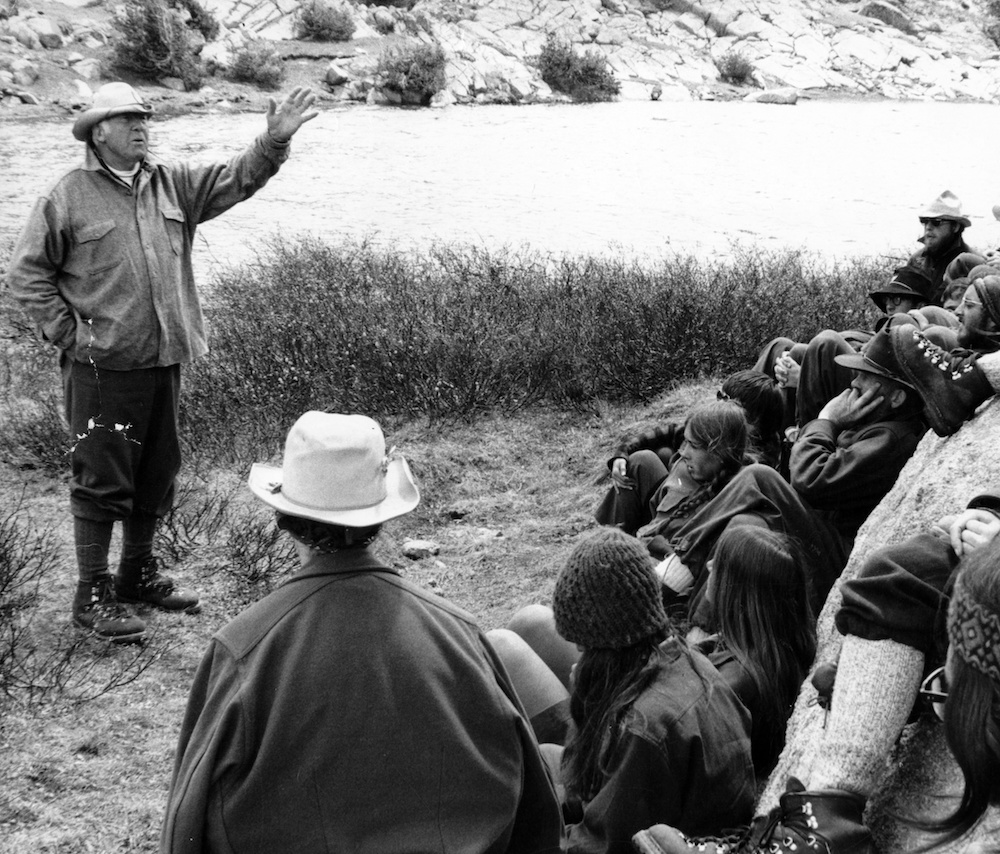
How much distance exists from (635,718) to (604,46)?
143ft

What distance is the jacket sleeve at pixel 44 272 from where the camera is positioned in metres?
3.86

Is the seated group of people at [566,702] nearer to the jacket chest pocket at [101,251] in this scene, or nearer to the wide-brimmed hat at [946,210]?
the jacket chest pocket at [101,251]

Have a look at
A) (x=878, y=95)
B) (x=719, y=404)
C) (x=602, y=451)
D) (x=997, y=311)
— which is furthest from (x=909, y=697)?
(x=878, y=95)

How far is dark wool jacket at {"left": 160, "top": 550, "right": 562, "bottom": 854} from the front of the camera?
1.91 meters

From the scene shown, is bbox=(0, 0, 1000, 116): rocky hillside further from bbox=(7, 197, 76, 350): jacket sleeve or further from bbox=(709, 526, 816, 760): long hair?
bbox=(709, 526, 816, 760): long hair

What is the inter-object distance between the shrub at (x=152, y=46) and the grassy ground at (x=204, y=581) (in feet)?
72.2

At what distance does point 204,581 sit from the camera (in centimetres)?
483

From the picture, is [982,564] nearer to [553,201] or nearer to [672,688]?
[672,688]

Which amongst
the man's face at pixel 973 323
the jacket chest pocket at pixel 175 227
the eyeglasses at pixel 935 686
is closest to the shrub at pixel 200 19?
the jacket chest pocket at pixel 175 227

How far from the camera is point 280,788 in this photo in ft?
6.31

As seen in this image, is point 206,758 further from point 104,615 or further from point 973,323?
point 973,323

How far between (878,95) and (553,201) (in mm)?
29082

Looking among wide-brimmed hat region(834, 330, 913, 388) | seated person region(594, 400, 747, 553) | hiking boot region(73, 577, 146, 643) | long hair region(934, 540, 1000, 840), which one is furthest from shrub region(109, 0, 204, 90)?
long hair region(934, 540, 1000, 840)

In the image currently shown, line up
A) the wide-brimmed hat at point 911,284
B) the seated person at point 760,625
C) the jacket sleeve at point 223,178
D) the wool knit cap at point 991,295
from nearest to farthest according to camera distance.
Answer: the seated person at point 760,625, the wool knit cap at point 991,295, the jacket sleeve at point 223,178, the wide-brimmed hat at point 911,284
